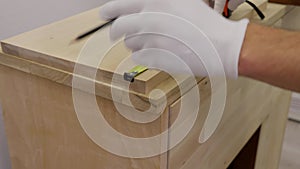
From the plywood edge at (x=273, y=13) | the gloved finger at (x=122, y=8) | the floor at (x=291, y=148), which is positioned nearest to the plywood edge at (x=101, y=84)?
the gloved finger at (x=122, y=8)

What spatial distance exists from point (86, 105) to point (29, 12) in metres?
0.40

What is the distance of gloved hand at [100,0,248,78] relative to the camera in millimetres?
537

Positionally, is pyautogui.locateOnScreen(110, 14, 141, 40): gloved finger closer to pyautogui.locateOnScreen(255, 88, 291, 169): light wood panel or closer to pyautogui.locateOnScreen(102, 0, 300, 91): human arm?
pyautogui.locateOnScreen(102, 0, 300, 91): human arm

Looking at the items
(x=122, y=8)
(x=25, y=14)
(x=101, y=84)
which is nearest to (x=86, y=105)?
(x=101, y=84)

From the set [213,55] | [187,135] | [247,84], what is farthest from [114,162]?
[247,84]

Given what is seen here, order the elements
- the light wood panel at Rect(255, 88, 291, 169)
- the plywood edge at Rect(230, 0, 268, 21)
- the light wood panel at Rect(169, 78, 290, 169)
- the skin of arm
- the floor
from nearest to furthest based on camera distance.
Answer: the skin of arm
the light wood panel at Rect(169, 78, 290, 169)
the plywood edge at Rect(230, 0, 268, 21)
the light wood panel at Rect(255, 88, 291, 169)
the floor

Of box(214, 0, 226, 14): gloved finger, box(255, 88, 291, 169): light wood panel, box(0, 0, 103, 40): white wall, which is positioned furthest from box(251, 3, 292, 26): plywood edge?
box(0, 0, 103, 40): white wall

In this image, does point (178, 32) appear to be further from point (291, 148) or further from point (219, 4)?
point (291, 148)

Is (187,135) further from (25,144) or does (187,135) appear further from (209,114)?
(25,144)

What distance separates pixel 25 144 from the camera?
73 centimetres

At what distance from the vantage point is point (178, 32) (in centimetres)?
54

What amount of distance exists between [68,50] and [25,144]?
0.73 feet

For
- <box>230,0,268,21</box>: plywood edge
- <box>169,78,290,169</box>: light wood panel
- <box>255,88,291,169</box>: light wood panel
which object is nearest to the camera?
<box>169,78,290,169</box>: light wood panel

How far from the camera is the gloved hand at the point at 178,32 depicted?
0.54 metres
